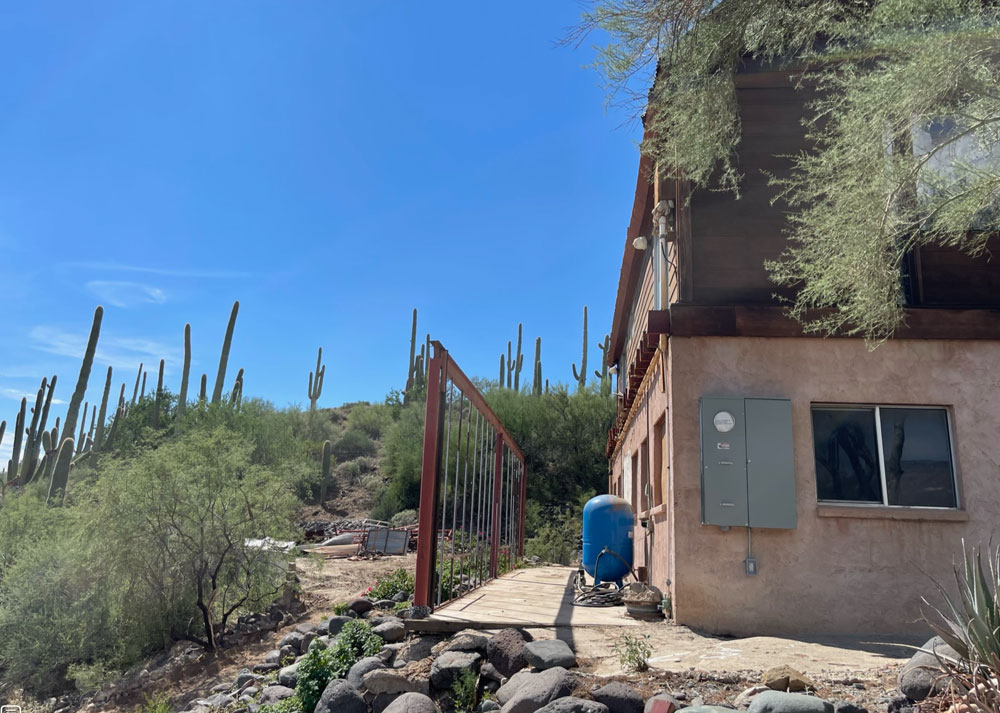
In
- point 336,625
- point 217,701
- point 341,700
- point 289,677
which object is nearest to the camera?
point 341,700

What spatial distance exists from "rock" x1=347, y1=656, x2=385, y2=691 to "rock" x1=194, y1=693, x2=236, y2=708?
3057 mm

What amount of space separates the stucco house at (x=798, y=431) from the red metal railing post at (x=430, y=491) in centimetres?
255

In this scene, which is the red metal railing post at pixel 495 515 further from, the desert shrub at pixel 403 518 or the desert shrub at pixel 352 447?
the desert shrub at pixel 352 447

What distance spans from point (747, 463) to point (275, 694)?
17.0 feet

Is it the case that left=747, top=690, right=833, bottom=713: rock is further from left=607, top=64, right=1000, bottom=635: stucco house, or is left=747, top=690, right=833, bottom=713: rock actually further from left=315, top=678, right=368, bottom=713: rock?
left=607, top=64, right=1000, bottom=635: stucco house

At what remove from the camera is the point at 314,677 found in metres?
5.96

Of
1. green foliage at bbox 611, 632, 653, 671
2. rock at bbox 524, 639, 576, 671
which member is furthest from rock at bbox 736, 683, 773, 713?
rock at bbox 524, 639, 576, 671

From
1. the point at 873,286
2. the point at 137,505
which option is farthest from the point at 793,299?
the point at 137,505

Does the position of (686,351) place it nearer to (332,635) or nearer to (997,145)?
(997,145)

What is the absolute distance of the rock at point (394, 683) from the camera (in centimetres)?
515

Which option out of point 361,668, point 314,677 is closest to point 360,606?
point 314,677

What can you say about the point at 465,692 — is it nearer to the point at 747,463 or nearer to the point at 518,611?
the point at 518,611

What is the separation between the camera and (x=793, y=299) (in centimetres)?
774

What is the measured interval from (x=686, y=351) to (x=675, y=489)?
1430 mm
